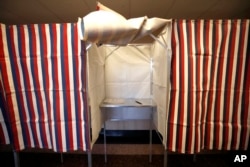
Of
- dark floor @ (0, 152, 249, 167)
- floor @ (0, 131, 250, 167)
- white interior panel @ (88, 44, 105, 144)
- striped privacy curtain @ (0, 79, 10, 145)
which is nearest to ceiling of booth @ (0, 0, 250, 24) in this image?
white interior panel @ (88, 44, 105, 144)

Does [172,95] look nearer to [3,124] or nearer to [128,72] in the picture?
[128,72]

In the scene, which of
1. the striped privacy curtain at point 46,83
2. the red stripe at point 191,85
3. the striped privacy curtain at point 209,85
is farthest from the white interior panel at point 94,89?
the red stripe at point 191,85

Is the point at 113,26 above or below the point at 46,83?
above

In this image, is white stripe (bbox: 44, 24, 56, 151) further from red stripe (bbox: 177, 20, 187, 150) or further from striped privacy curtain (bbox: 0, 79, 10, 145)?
red stripe (bbox: 177, 20, 187, 150)

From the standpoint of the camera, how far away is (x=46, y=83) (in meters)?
1.21

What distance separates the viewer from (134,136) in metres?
2.44

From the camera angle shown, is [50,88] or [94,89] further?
[94,89]

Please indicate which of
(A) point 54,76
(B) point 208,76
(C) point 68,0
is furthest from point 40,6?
(B) point 208,76

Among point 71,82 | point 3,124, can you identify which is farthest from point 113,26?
point 3,124

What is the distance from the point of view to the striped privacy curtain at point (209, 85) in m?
1.15

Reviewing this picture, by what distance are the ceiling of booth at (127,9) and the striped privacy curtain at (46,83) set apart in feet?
2.26

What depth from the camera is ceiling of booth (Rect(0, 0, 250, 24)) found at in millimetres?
1611

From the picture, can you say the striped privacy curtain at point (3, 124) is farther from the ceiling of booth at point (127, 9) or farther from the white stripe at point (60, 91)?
the ceiling of booth at point (127, 9)

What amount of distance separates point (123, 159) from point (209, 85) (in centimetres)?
154
